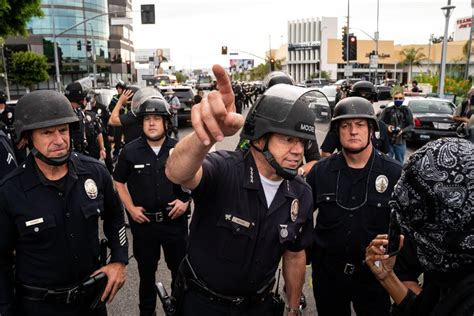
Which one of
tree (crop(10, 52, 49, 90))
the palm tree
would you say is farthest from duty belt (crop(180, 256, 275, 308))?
the palm tree

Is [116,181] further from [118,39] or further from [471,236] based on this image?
[118,39]

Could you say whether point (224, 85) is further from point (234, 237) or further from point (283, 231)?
point (283, 231)

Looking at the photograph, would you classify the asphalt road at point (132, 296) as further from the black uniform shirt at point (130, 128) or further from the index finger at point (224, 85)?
the black uniform shirt at point (130, 128)

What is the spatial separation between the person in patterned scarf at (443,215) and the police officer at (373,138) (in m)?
1.91

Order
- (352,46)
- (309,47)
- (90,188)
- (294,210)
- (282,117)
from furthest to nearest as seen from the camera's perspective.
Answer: (309,47)
(352,46)
(90,188)
(294,210)
(282,117)

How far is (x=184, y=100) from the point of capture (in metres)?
18.7

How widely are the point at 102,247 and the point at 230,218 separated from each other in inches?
49.5

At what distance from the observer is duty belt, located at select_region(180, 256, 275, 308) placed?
2240mm

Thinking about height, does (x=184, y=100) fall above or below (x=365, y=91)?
below

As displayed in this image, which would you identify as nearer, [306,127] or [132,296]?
[306,127]

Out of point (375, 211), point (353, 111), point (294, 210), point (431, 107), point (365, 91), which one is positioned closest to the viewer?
point (294, 210)

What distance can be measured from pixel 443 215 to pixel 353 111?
1827 mm

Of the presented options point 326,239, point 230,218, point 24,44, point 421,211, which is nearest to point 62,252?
point 230,218

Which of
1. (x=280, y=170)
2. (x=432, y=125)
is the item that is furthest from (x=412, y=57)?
(x=280, y=170)
